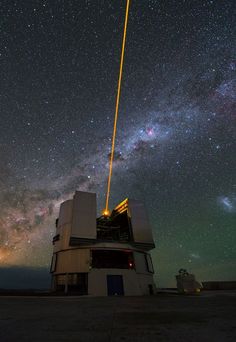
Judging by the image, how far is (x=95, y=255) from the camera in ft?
Result: 94.0

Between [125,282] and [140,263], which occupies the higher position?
[140,263]

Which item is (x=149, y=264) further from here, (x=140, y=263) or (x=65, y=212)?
(x=65, y=212)

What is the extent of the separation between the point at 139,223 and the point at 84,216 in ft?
25.6

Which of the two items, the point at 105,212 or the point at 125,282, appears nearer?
the point at 125,282

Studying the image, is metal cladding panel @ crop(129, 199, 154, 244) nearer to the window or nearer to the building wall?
the window

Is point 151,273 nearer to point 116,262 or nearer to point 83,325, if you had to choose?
point 116,262

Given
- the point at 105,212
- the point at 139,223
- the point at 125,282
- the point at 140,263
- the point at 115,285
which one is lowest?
the point at 115,285

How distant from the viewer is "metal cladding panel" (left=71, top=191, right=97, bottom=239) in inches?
A: 1051

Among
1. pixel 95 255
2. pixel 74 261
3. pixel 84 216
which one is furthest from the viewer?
pixel 95 255

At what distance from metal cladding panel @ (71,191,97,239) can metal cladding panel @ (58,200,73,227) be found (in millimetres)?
1597

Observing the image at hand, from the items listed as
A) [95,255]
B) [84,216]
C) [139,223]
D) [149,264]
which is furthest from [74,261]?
[149,264]

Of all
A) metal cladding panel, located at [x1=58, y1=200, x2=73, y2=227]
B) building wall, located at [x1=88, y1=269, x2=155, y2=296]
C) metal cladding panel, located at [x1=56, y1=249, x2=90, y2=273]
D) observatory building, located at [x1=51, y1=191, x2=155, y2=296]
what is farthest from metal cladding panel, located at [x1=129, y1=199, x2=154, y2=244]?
metal cladding panel, located at [x1=58, y1=200, x2=73, y2=227]

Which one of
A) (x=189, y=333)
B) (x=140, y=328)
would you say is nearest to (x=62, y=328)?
(x=140, y=328)

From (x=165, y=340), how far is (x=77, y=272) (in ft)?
80.0
